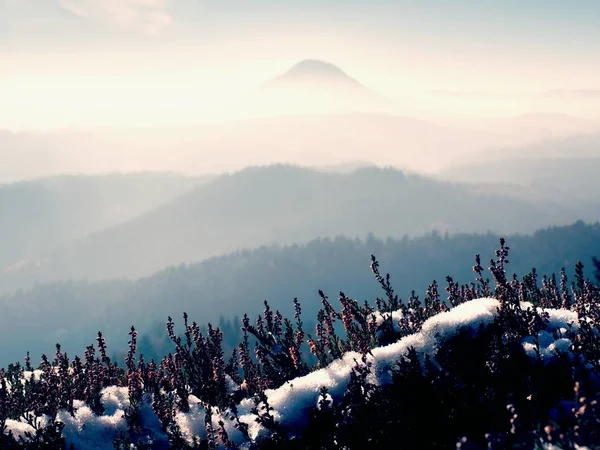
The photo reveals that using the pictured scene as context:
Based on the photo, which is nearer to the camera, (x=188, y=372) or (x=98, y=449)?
(x=98, y=449)

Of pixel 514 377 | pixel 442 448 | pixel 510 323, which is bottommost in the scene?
pixel 442 448

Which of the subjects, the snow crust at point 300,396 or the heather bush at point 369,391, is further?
the snow crust at point 300,396

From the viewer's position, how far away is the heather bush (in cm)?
603

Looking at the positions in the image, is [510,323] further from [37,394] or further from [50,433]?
[37,394]

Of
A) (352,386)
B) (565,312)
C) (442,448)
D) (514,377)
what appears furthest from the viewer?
(565,312)

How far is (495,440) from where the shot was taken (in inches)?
167

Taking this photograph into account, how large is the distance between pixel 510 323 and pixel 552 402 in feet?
5.80

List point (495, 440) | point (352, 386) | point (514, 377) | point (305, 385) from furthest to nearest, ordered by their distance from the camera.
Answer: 1. point (305, 385)
2. point (352, 386)
3. point (514, 377)
4. point (495, 440)

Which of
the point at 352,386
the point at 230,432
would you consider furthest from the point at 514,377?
the point at 230,432

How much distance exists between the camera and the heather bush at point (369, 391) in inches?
237

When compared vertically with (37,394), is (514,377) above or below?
below

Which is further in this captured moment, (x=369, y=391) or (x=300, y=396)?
(x=300, y=396)

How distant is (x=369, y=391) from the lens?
7.23 meters

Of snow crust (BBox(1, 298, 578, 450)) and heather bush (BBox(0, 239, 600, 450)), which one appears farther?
snow crust (BBox(1, 298, 578, 450))
